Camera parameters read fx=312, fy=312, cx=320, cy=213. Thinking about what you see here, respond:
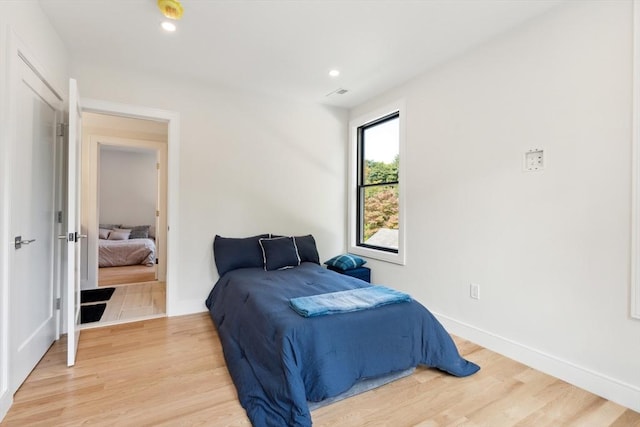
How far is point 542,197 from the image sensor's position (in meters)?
2.20

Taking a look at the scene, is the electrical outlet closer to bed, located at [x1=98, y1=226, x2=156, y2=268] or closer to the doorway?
the doorway

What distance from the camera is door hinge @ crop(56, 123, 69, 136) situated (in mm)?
2531

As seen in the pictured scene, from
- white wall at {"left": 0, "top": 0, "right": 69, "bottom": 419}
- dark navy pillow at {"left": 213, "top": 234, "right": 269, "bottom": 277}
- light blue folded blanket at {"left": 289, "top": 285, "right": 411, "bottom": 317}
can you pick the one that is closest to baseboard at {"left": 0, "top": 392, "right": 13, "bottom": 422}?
white wall at {"left": 0, "top": 0, "right": 69, "bottom": 419}

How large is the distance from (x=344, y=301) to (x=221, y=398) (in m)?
0.94

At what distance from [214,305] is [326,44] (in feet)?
8.61

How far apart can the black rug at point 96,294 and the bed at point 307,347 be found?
6.91 ft

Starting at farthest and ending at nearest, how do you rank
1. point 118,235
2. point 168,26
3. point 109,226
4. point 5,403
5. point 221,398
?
point 109,226 < point 118,235 < point 168,26 < point 221,398 < point 5,403

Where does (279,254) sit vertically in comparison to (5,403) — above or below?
above

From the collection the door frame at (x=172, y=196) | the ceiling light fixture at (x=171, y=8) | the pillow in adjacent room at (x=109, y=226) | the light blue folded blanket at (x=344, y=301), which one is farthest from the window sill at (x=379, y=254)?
the pillow in adjacent room at (x=109, y=226)

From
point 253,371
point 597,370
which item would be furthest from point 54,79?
point 597,370

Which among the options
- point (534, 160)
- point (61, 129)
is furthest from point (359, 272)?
point (61, 129)

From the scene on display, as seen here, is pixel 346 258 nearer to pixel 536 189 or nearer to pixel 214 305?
pixel 214 305

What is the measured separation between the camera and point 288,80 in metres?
3.32

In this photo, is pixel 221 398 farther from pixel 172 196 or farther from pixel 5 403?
pixel 172 196
